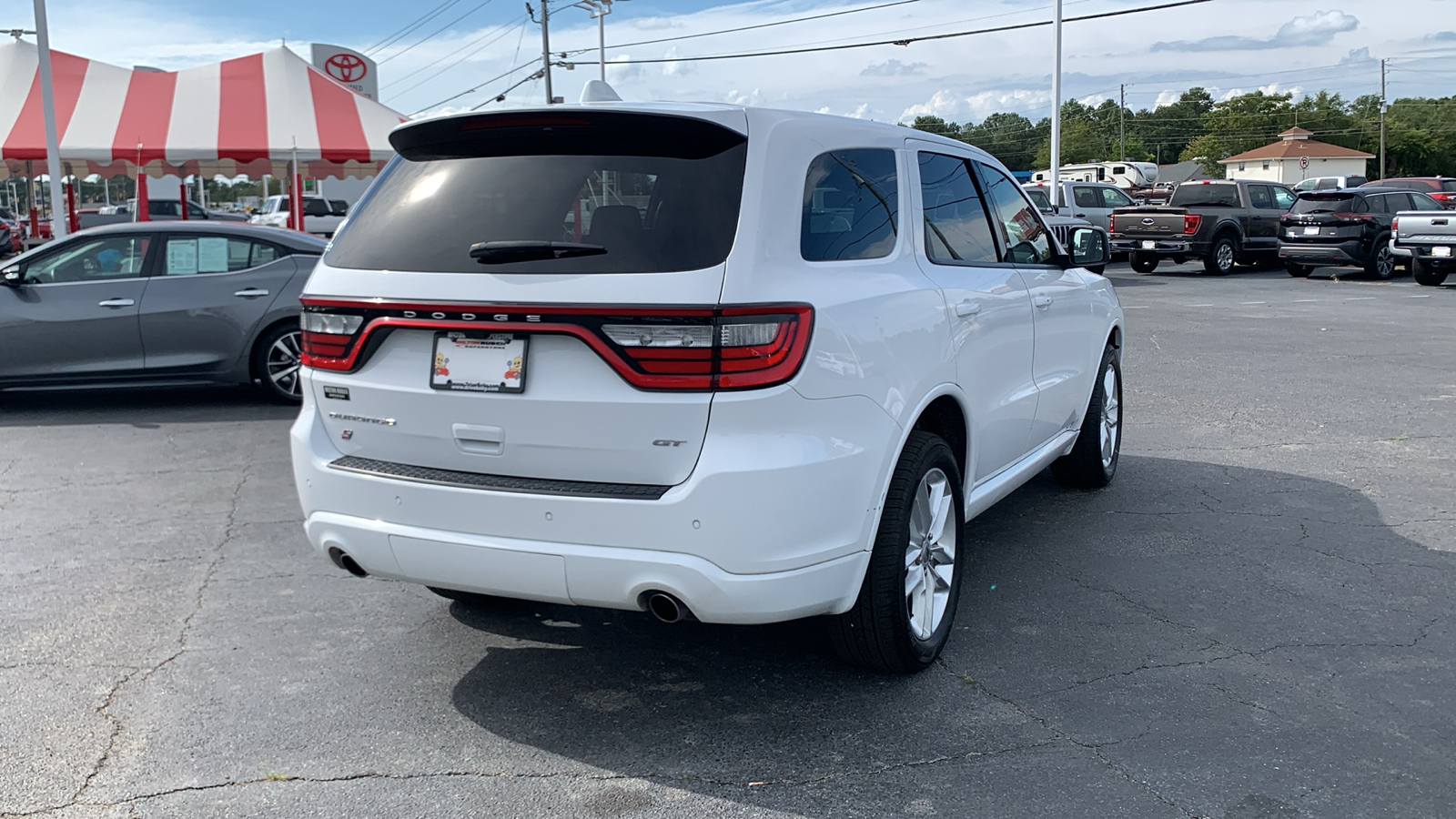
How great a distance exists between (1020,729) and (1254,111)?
492 feet

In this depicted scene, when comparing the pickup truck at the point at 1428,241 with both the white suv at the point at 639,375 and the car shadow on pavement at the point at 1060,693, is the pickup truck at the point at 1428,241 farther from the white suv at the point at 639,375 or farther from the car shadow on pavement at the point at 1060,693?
the white suv at the point at 639,375

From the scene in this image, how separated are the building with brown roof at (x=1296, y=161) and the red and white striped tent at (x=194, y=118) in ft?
356

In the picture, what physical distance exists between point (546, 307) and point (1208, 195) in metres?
25.4

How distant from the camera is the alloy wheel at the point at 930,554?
4.01 meters

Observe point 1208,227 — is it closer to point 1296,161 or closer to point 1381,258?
point 1381,258

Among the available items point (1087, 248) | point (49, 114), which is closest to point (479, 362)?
point (1087, 248)

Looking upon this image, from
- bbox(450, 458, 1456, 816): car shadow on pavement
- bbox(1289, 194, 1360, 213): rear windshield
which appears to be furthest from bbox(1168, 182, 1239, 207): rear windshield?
bbox(450, 458, 1456, 816): car shadow on pavement

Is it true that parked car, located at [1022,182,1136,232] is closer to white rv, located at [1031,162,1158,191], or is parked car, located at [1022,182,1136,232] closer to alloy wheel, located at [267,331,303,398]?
alloy wheel, located at [267,331,303,398]

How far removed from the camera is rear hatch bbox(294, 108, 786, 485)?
3.27 metres

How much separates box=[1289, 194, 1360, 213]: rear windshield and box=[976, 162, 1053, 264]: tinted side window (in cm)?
2064

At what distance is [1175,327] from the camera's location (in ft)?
50.5

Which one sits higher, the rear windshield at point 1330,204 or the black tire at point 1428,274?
the rear windshield at point 1330,204

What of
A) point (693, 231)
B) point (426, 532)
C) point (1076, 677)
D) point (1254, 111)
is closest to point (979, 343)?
point (1076, 677)

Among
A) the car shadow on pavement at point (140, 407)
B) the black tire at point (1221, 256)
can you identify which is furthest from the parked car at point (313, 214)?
the car shadow on pavement at point (140, 407)
